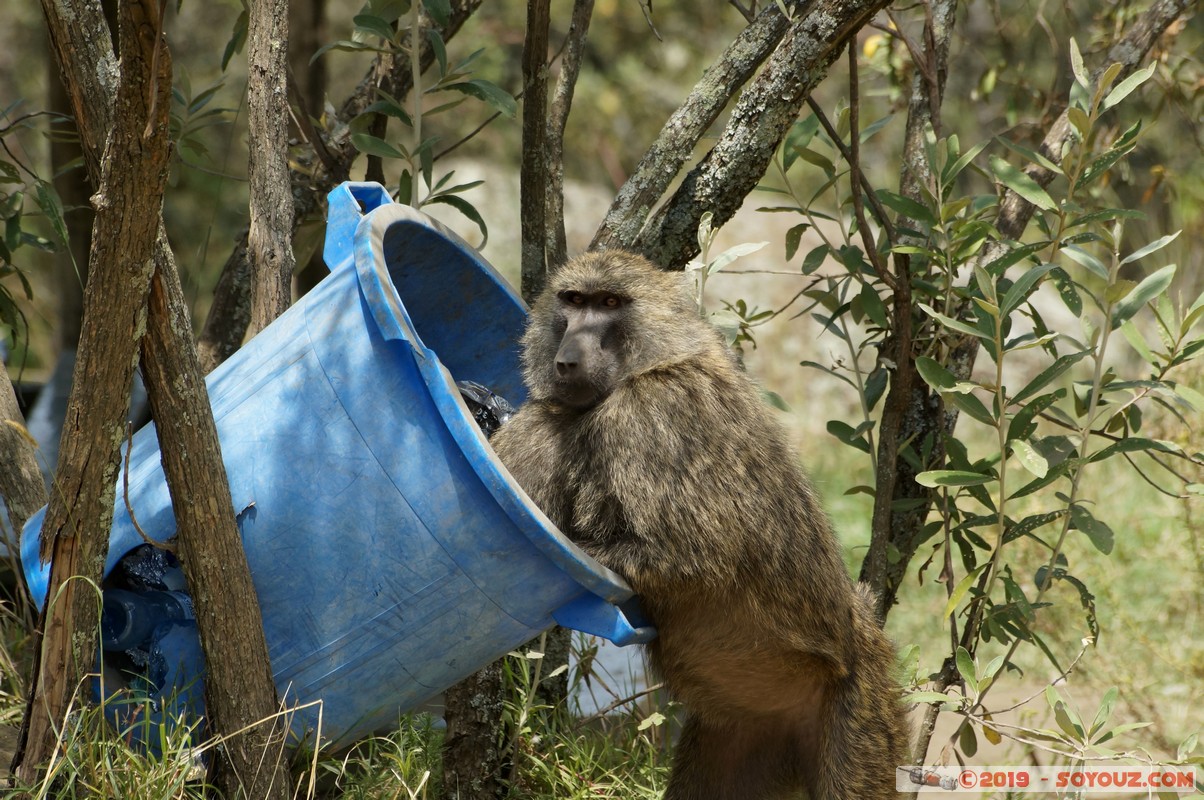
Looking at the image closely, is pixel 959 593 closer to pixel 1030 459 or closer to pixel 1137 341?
pixel 1030 459

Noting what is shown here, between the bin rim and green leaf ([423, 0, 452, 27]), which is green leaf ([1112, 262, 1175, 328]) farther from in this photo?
green leaf ([423, 0, 452, 27])

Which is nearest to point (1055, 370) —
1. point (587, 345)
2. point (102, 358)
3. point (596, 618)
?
point (587, 345)

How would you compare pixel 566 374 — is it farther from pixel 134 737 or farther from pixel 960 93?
pixel 960 93

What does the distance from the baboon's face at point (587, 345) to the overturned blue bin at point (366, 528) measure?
18.1 inches

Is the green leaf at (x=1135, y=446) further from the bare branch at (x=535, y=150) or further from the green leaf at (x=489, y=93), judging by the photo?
the green leaf at (x=489, y=93)

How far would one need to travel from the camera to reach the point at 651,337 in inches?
98.6

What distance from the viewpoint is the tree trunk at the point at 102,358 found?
1.62 meters

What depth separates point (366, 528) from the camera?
1.97 meters

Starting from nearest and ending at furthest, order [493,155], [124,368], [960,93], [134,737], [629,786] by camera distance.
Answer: [124,368] → [134,737] → [629,786] → [960,93] → [493,155]

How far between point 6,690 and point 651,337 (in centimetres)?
161

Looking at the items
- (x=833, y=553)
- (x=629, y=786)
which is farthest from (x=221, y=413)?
(x=629, y=786)

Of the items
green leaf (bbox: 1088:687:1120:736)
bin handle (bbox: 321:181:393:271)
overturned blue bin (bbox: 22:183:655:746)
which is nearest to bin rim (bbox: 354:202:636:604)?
overturned blue bin (bbox: 22:183:655:746)

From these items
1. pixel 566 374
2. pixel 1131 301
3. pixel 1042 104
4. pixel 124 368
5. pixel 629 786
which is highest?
pixel 1042 104

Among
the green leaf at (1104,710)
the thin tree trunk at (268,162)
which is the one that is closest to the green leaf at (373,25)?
the thin tree trunk at (268,162)
